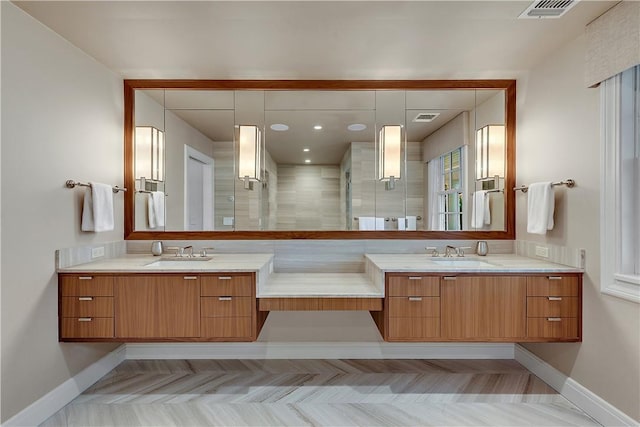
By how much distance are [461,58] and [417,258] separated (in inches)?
56.6

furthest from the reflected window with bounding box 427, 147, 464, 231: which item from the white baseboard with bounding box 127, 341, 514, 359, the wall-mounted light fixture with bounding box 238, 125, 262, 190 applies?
the wall-mounted light fixture with bounding box 238, 125, 262, 190

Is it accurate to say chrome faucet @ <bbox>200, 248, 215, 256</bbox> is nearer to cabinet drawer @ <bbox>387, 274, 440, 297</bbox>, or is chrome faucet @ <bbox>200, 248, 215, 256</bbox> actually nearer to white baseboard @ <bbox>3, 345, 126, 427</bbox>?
white baseboard @ <bbox>3, 345, 126, 427</bbox>

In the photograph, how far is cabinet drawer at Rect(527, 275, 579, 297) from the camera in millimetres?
2127

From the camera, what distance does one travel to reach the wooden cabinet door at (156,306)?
2129 millimetres

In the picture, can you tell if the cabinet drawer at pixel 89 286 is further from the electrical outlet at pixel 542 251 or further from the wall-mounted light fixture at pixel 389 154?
the electrical outlet at pixel 542 251

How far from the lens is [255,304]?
214cm

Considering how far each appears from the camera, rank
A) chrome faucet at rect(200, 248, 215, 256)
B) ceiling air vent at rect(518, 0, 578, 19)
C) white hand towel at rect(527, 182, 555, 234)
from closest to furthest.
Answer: ceiling air vent at rect(518, 0, 578, 19) < white hand towel at rect(527, 182, 555, 234) < chrome faucet at rect(200, 248, 215, 256)

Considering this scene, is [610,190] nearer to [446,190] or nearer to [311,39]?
[446,190]

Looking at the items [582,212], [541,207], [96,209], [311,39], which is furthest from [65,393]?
[582,212]

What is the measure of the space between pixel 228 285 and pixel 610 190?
2247 millimetres

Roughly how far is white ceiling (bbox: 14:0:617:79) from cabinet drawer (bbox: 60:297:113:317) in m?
1.60

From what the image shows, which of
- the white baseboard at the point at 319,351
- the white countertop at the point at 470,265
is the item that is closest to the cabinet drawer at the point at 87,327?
the white baseboard at the point at 319,351

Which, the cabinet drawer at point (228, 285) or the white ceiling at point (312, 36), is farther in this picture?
the cabinet drawer at point (228, 285)

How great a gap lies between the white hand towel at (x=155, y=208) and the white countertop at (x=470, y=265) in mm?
1702
